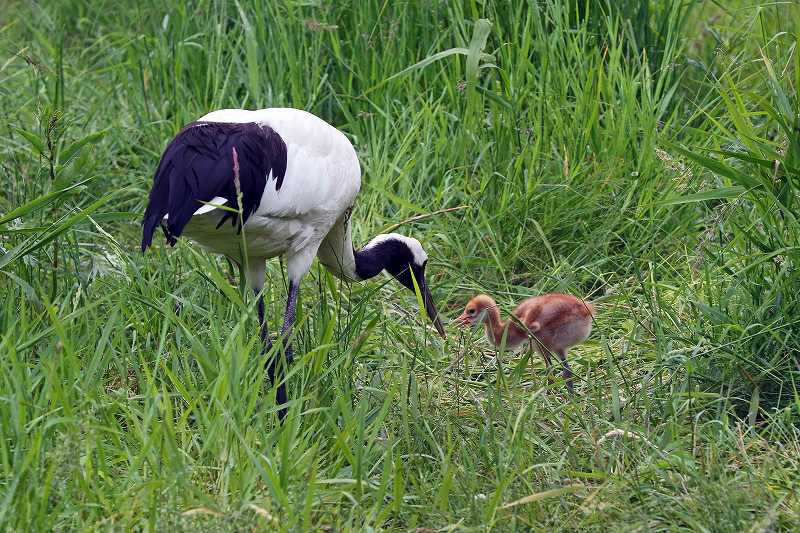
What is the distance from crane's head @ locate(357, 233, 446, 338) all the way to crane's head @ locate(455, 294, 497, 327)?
15 centimetres

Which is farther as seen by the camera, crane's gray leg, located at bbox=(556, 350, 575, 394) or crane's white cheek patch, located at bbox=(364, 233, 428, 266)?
crane's white cheek patch, located at bbox=(364, 233, 428, 266)

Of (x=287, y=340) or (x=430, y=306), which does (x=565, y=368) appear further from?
(x=287, y=340)

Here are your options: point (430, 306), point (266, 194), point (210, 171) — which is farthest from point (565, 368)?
point (210, 171)

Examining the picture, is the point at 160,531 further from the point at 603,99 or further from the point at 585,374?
the point at 603,99

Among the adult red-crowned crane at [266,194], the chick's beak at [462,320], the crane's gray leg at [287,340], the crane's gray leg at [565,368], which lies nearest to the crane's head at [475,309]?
the chick's beak at [462,320]

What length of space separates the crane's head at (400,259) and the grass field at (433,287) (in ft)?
0.31

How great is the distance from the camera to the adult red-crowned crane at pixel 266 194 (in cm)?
379

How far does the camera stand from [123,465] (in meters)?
3.31

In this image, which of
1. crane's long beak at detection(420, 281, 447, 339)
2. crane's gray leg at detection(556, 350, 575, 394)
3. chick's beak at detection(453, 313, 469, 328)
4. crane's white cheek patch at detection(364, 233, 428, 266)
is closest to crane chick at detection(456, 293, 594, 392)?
crane's gray leg at detection(556, 350, 575, 394)

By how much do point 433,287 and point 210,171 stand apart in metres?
1.42

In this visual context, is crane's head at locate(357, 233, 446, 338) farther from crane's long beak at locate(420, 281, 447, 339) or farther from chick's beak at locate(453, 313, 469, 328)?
chick's beak at locate(453, 313, 469, 328)

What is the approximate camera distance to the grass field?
10.1ft

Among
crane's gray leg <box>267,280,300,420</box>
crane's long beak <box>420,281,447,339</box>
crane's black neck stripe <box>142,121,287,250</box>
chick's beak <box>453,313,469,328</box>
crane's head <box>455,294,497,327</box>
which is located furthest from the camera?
crane's long beak <box>420,281,447,339</box>

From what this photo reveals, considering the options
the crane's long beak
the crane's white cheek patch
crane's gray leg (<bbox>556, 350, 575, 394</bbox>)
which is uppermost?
the crane's white cheek patch
